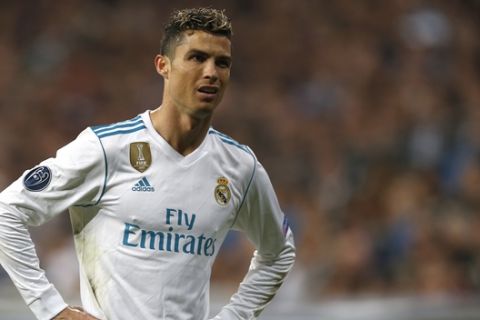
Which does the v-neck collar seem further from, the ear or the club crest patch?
the ear

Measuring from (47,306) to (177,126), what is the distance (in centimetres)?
80

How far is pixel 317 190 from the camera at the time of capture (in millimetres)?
10086

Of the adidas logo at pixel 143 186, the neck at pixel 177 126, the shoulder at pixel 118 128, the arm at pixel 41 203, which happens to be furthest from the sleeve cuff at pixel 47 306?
the neck at pixel 177 126

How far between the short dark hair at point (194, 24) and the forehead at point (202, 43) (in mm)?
18

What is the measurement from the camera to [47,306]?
154 inches

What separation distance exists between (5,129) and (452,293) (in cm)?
495

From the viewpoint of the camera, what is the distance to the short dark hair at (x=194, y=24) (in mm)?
4055

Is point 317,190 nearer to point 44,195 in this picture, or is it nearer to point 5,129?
point 5,129

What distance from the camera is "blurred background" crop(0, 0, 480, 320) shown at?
8.41 m

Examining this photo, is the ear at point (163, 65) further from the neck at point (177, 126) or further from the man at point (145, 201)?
the neck at point (177, 126)

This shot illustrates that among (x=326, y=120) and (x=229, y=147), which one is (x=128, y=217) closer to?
(x=229, y=147)

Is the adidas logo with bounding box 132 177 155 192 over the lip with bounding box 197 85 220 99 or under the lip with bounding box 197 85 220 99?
under

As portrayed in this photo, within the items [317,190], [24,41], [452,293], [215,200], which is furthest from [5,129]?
[215,200]

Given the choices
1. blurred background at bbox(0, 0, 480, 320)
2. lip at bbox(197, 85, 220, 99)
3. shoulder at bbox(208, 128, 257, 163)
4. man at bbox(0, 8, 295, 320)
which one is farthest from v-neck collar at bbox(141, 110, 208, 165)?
blurred background at bbox(0, 0, 480, 320)
